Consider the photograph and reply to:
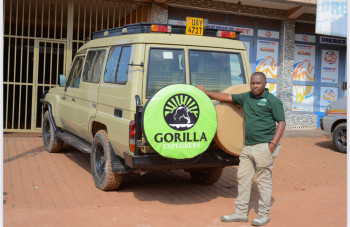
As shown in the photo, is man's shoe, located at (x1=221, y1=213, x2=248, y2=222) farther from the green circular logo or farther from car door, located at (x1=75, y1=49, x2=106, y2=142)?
car door, located at (x1=75, y1=49, x2=106, y2=142)

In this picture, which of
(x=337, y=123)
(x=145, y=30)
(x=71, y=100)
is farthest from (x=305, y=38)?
(x=145, y=30)

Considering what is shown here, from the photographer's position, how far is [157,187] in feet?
21.1

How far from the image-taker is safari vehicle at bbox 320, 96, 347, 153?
33.3ft

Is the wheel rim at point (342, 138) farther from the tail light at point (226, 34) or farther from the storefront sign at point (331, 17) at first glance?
the tail light at point (226, 34)

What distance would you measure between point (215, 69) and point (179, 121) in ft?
3.74

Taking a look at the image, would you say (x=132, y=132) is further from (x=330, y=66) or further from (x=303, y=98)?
(x=330, y=66)

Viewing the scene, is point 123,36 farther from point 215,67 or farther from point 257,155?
point 257,155

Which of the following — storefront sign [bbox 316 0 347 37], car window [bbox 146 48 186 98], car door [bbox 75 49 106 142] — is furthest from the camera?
storefront sign [bbox 316 0 347 37]

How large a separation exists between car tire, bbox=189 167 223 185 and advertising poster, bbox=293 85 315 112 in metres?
7.96

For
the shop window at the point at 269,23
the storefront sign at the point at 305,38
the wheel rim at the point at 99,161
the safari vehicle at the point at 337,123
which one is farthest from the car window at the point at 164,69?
the storefront sign at the point at 305,38

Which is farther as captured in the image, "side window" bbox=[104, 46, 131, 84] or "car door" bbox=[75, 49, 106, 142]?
"car door" bbox=[75, 49, 106, 142]

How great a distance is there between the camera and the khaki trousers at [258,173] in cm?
475

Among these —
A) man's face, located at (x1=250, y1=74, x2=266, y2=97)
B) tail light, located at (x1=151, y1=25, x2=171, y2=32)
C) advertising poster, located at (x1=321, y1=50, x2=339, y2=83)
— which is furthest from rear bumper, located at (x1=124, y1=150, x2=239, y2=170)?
advertising poster, located at (x1=321, y1=50, x2=339, y2=83)

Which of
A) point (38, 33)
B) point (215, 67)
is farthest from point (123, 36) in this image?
point (38, 33)
